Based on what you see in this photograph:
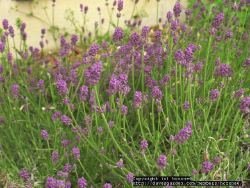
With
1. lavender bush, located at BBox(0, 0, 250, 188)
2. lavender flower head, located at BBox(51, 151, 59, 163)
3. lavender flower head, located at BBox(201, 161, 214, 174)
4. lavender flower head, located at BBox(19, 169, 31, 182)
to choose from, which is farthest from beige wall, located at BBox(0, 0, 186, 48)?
lavender flower head, located at BBox(201, 161, 214, 174)

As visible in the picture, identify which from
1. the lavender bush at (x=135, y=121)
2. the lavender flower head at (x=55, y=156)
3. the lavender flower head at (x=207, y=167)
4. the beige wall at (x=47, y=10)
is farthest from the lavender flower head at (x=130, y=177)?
the beige wall at (x=47, y=10)

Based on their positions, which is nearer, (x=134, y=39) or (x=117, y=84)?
(x=117, y=84)

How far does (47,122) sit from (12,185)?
1.48 ft

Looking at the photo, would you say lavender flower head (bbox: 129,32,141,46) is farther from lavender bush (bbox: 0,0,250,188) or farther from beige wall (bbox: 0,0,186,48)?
A: beige wall (bbox: 0,0,186,48)

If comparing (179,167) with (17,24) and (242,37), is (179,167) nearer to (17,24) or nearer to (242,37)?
(242,37)

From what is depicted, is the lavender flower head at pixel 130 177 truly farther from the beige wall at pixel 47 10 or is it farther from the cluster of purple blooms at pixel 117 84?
the beige wall at pixel 47 10

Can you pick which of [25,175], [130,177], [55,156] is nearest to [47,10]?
[55,156]

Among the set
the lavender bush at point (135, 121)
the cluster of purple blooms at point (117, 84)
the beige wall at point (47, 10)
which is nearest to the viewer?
the cluster of purple blooms at point (117, 84)

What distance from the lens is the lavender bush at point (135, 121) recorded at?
7.63 feet

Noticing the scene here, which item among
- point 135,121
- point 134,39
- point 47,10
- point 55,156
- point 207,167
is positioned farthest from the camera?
point 47,10

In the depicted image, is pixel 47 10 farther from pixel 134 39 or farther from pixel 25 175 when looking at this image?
pixel 25 175

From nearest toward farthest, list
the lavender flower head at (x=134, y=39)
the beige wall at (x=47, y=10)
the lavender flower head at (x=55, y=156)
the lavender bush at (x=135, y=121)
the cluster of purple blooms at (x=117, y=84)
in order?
the cluster of purple blooms at (x=117, y=84) → the lavender bush at (x=135, y=121) → the lavender flower head at (x=55, y=156) → the lavender flower head at (x=134, y=39) → the beige wall at (x=47, y=10)

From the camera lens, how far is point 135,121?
2926mm

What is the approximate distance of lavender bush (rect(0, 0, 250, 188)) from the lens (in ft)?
7.63
